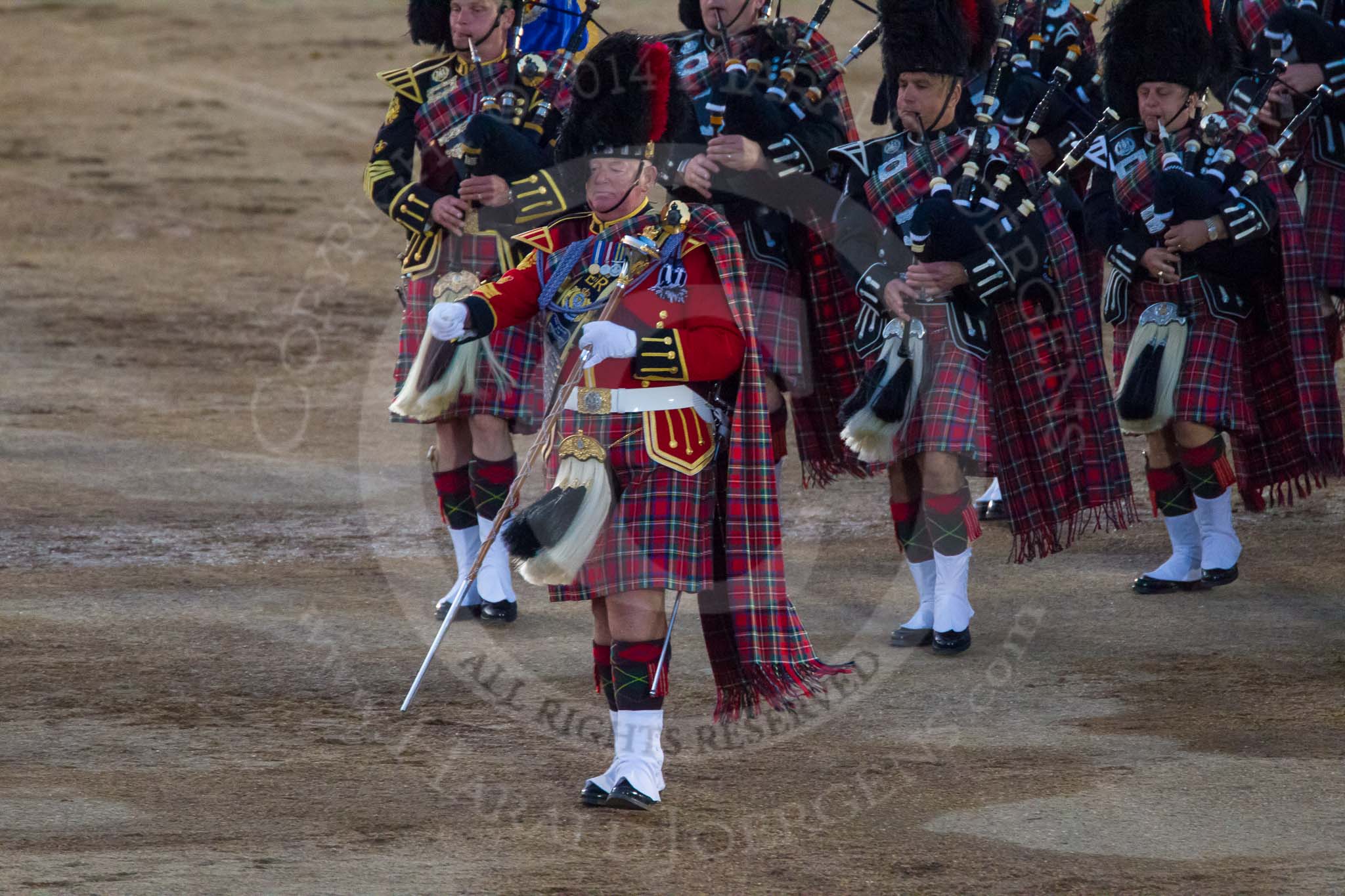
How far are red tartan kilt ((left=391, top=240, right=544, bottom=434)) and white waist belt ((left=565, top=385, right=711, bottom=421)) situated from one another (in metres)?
1.63

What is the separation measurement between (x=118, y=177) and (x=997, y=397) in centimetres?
1029

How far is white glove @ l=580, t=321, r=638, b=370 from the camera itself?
13.8 ft

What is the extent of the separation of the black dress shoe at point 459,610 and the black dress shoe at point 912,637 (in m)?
1.39

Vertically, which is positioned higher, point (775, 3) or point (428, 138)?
point (775, 3)

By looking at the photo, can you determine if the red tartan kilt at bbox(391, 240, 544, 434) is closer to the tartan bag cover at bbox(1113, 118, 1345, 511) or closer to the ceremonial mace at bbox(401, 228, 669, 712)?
the ceremonial mace at bbox(401, 228, 669, 712)

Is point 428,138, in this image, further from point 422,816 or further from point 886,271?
point 422,816

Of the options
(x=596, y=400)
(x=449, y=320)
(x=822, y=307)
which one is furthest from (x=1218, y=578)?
(x=449, y=320)

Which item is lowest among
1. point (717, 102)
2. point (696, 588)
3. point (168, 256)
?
point (168, 256)

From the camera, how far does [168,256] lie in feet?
41.8

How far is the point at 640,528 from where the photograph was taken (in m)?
4.36

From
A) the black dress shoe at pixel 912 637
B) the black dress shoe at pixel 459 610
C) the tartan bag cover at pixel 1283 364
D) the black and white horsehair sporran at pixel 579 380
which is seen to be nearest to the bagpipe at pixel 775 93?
the tartan bag cover at pixel 1283 364

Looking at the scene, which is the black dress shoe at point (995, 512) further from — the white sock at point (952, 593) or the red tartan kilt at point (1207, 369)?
the white sock at point (952, 593)

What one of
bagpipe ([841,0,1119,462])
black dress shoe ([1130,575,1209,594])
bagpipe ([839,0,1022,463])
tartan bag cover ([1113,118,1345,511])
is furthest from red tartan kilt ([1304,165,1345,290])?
bagpipe ([839,0,1022,463])

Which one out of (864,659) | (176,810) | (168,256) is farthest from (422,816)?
(168,256)
